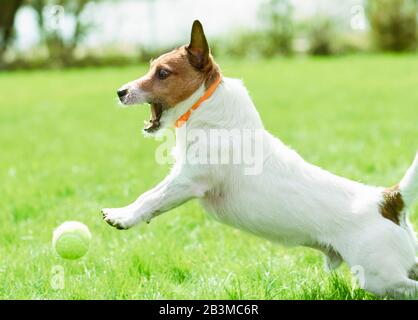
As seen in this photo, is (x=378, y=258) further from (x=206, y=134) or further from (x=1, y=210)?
(x=1, y=210)

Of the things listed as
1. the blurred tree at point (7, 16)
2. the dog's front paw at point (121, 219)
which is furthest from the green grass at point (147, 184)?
the blurred tree at point (7, 16)

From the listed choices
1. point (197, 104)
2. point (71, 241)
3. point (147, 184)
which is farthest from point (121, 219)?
point (147, 184)

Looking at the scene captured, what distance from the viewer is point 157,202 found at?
12.6ft

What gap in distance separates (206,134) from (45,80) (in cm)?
1773

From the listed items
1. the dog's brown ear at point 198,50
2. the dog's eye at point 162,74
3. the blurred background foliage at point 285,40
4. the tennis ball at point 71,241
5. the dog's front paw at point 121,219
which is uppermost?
Result: the dog's brown ear at point 198,50

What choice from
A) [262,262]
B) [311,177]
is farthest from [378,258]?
[262,262]

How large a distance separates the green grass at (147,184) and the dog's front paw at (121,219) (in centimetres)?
44

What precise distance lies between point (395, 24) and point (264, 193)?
26.4 meters

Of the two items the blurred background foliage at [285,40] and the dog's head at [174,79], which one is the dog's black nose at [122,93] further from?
the blurred background foliage at [285,40]

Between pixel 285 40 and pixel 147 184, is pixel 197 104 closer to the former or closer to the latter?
pixel 147 184

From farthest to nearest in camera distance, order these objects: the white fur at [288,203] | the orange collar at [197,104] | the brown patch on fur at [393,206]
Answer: the orange collar at [197,104]
the brown patch on fur at [393,206]
the white fur at [288,203]

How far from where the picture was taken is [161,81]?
156 inches

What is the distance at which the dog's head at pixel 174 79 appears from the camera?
12.9ft

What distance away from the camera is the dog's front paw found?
12.4 feet
